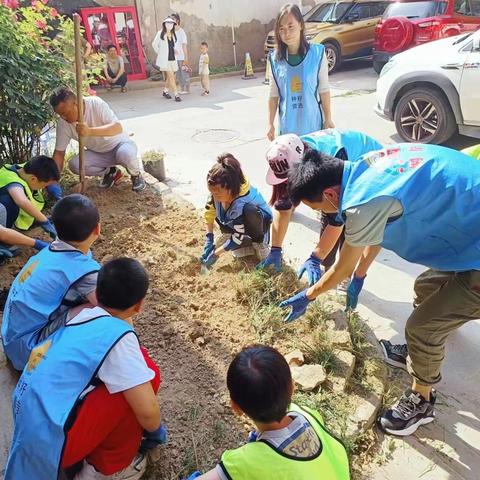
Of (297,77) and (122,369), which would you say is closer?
(122,369)

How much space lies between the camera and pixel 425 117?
529 cm

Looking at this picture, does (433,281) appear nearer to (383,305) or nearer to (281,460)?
(383,305)

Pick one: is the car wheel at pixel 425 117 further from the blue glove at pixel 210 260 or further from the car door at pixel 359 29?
the car door at pixel 359 29

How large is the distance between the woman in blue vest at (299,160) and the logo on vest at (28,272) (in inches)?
51.0

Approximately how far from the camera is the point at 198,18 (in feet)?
37.2

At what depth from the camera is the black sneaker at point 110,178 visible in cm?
451

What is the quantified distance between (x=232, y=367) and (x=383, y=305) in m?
1.92

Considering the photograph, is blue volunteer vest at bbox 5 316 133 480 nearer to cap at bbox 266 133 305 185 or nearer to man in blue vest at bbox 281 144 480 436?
man in blue vest at bbox 281 144 480 436

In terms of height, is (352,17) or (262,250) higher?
(352,17)

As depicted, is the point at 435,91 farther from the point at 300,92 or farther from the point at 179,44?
the point at 179,44

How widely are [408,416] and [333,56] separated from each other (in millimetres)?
10023

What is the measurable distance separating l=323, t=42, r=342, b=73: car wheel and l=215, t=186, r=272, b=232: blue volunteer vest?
28.1 feet

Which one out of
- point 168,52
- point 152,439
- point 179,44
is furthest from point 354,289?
point 179,44

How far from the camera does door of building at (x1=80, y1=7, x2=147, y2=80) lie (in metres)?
9.96
